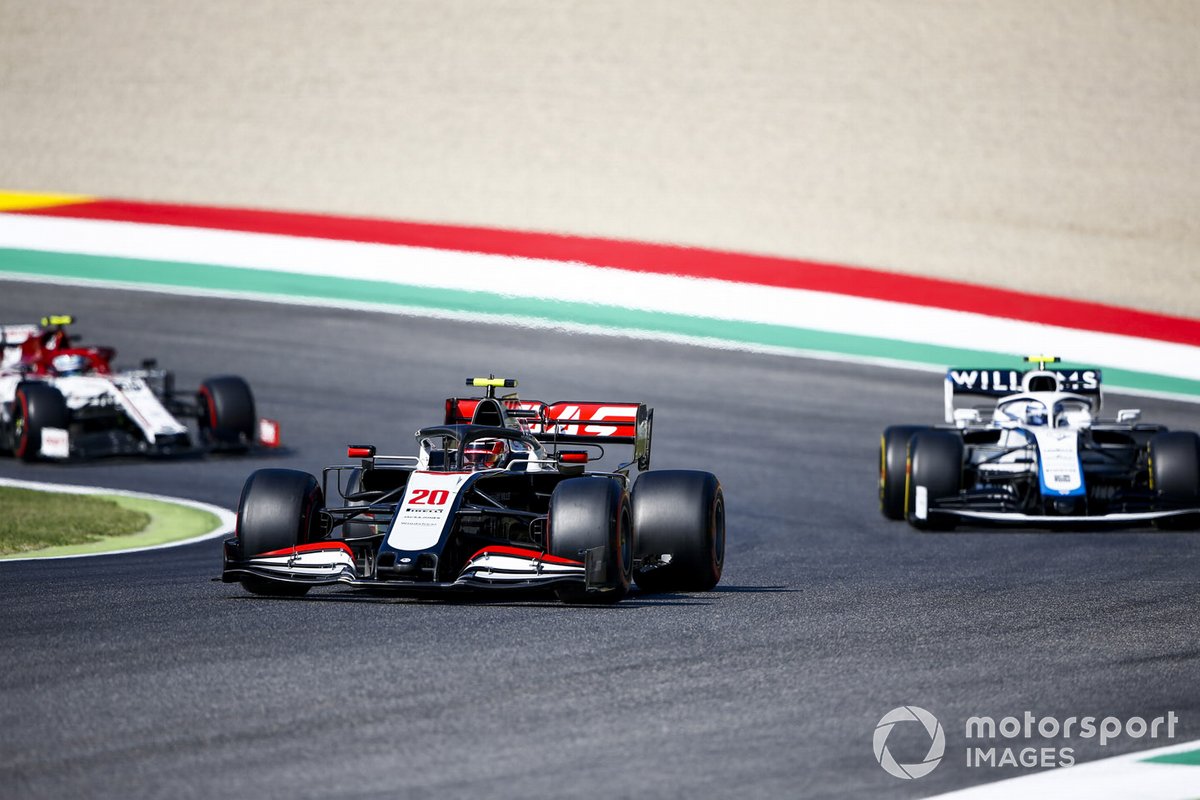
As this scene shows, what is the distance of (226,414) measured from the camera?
68.6 ft

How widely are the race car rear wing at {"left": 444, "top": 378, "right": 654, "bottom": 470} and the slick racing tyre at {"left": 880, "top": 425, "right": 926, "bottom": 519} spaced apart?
447cm

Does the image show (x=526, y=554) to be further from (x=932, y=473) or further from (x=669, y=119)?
(x=669, y=119)

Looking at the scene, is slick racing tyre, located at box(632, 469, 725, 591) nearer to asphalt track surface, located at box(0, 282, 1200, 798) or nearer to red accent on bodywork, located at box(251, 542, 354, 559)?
asphalt track surface, located at box(0, 282, 1200, 798)

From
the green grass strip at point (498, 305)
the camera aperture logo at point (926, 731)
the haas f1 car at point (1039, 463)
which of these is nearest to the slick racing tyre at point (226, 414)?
the haas f1 car at point (1039, 463)

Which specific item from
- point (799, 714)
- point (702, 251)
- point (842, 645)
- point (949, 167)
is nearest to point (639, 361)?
point (702, 251)

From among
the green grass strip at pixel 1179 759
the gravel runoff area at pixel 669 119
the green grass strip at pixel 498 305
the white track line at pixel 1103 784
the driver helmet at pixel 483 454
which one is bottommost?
the white track line at pixel 1103 784

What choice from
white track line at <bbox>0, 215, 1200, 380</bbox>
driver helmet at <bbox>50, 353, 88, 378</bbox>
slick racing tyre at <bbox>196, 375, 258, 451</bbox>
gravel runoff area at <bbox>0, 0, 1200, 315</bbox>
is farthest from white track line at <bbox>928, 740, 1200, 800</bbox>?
gravel runoff area at <bbox>0, 0, 1200, 315</bbox>

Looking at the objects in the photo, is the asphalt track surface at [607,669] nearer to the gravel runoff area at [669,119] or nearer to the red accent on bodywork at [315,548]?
the red accent on bodywork at [315,548]

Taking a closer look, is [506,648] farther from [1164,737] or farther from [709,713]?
[1164,737]

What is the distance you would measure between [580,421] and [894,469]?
498 centimetres

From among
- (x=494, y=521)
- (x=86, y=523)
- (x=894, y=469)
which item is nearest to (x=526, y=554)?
(x=494, y=521)

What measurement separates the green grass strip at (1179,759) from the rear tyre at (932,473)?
28.6 feet

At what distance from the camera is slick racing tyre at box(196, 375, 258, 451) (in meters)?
20.9

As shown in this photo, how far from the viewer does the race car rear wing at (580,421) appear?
12.5 m
